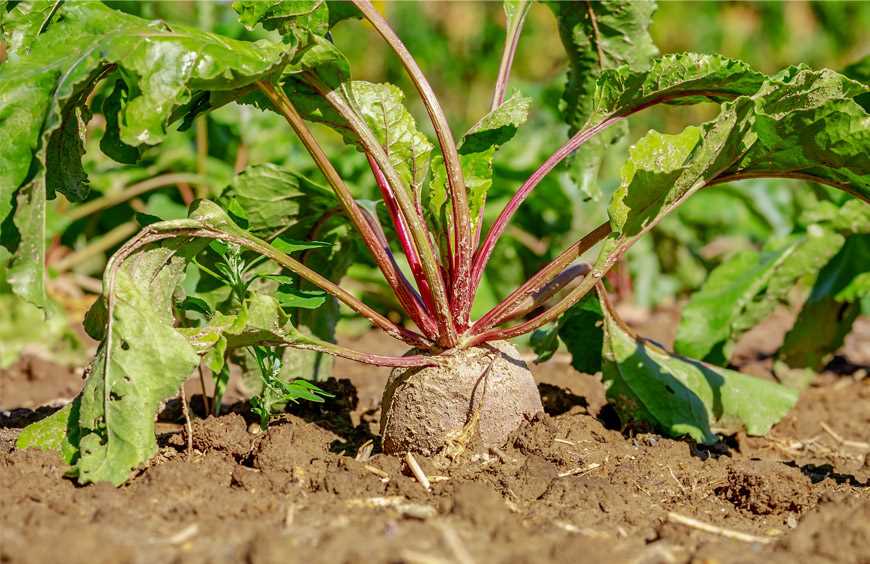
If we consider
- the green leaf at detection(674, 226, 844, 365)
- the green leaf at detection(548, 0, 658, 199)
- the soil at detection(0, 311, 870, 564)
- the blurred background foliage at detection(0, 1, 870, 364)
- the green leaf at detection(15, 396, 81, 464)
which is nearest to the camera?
the soil at detection(0, 311, 870, 564)

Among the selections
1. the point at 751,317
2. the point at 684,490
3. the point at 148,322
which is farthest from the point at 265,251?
the point at 751,317

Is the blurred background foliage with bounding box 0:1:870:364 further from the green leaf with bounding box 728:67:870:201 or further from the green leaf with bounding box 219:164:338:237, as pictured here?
the green leaf with bounding box 728:67:870:201

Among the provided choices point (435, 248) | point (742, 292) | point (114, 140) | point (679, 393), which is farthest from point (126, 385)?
point (742, 292)

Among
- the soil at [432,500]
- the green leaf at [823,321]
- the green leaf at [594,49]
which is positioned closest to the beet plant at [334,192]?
the soil at [432,500]

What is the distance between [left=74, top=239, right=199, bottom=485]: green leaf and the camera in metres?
2.21

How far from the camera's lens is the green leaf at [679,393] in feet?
9.81

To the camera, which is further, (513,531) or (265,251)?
(265,251)

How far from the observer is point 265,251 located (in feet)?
8.18

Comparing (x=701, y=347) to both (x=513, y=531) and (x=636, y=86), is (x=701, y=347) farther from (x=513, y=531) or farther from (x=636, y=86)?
(x=513, y=531)

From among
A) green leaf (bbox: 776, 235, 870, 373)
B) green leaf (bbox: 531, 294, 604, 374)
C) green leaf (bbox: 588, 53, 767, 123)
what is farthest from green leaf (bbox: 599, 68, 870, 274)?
green leaf (bbox: 776, 235, 870, 373)

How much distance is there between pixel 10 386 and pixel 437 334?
2622 mm

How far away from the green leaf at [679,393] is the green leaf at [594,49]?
56cm

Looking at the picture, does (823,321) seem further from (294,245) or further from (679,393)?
(294,245)

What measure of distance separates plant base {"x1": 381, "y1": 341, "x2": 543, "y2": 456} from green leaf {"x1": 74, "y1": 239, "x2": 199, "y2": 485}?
642 millimetres
